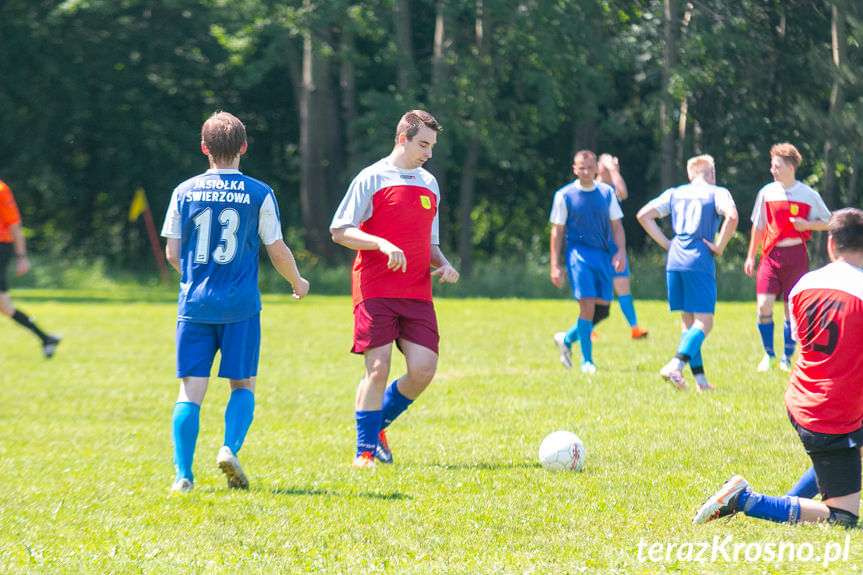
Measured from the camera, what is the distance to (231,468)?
595 cm

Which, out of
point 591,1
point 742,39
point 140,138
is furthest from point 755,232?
point 140,138

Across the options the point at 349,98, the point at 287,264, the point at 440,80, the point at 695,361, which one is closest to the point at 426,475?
the point at 287,264

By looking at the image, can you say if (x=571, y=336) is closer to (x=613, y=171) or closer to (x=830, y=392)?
(x=613, y=171)

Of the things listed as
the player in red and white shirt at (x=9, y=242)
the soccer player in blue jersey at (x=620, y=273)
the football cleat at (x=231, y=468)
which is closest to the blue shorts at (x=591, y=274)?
the soccer player in blue jersey at (x=620, y=273)

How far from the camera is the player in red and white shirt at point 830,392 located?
4.78 m

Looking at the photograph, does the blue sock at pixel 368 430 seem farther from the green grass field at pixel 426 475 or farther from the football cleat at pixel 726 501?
the football cleat at pixel 726 501

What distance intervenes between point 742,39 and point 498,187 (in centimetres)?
1988

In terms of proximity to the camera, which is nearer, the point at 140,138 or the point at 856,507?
the point at 856,507

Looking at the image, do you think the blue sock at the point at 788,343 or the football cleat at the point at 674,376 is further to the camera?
the blue sock at the point at 788,343

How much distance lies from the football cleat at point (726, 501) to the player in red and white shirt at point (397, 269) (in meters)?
2.14

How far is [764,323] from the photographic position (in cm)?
1069

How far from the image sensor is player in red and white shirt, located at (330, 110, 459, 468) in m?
6.41

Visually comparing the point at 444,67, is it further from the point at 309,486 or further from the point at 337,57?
the point at 309,486

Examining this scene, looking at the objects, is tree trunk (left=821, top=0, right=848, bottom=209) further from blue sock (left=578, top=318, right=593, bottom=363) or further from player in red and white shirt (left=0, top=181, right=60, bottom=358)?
player in red and white shirt (left=0, top=181, right=60, bottom=358)
